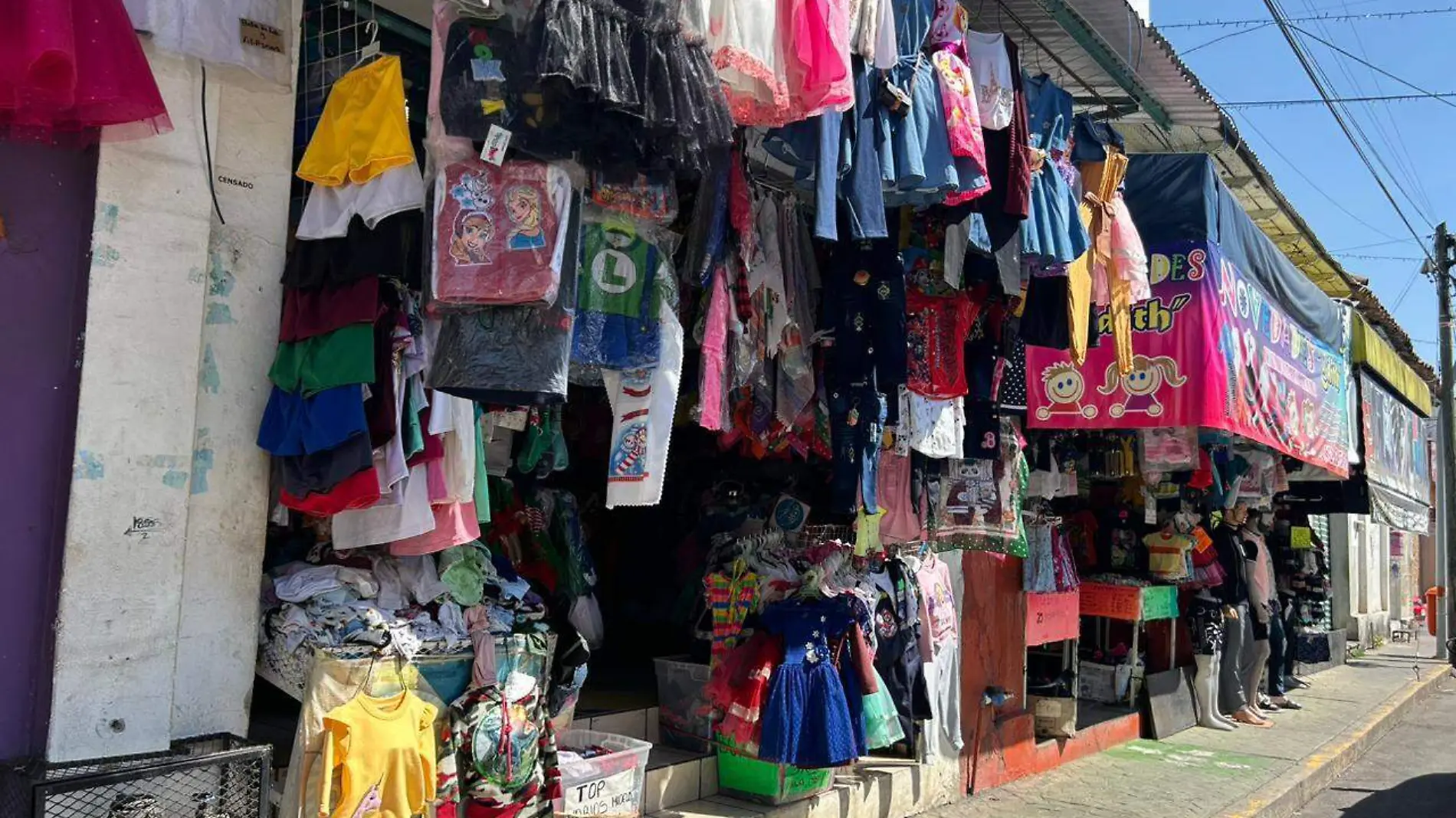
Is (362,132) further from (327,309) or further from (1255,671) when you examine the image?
(1255,671)

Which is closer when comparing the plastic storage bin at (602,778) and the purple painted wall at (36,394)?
the purple painted wall at (36,394)

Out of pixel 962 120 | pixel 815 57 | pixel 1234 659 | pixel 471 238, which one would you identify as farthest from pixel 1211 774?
pixel 471 238

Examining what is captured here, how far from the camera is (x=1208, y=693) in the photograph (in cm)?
1229

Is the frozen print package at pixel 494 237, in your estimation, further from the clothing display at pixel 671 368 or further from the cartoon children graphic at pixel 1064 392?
the cartoon children graphic at pixel 1064 392

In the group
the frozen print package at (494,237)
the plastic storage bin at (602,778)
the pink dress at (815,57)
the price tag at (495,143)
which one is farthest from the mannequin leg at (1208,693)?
the price tag at (495,143)

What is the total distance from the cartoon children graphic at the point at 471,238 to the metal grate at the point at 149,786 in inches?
75.5

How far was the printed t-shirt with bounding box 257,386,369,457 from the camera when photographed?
13.5ft

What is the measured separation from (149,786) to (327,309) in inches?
72.3

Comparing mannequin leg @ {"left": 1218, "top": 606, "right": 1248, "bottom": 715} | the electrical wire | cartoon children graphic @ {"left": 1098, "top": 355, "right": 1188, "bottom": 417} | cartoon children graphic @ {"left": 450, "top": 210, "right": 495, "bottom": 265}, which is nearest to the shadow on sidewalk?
mannequin leg @ {"left": 1218, "top": 606, "right": 1248, "bottom": 715}

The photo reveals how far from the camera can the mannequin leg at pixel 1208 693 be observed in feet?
40.1

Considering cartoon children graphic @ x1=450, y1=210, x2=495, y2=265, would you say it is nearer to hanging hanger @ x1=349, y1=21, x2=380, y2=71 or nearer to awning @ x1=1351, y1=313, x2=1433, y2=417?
hanging hanger @ x1=349, y1=21, x2=380, y2=71

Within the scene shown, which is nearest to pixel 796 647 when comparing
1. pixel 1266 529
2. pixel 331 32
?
pixel 331 32

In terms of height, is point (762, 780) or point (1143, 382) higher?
point (1143, 382)

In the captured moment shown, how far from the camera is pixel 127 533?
3.81 m
